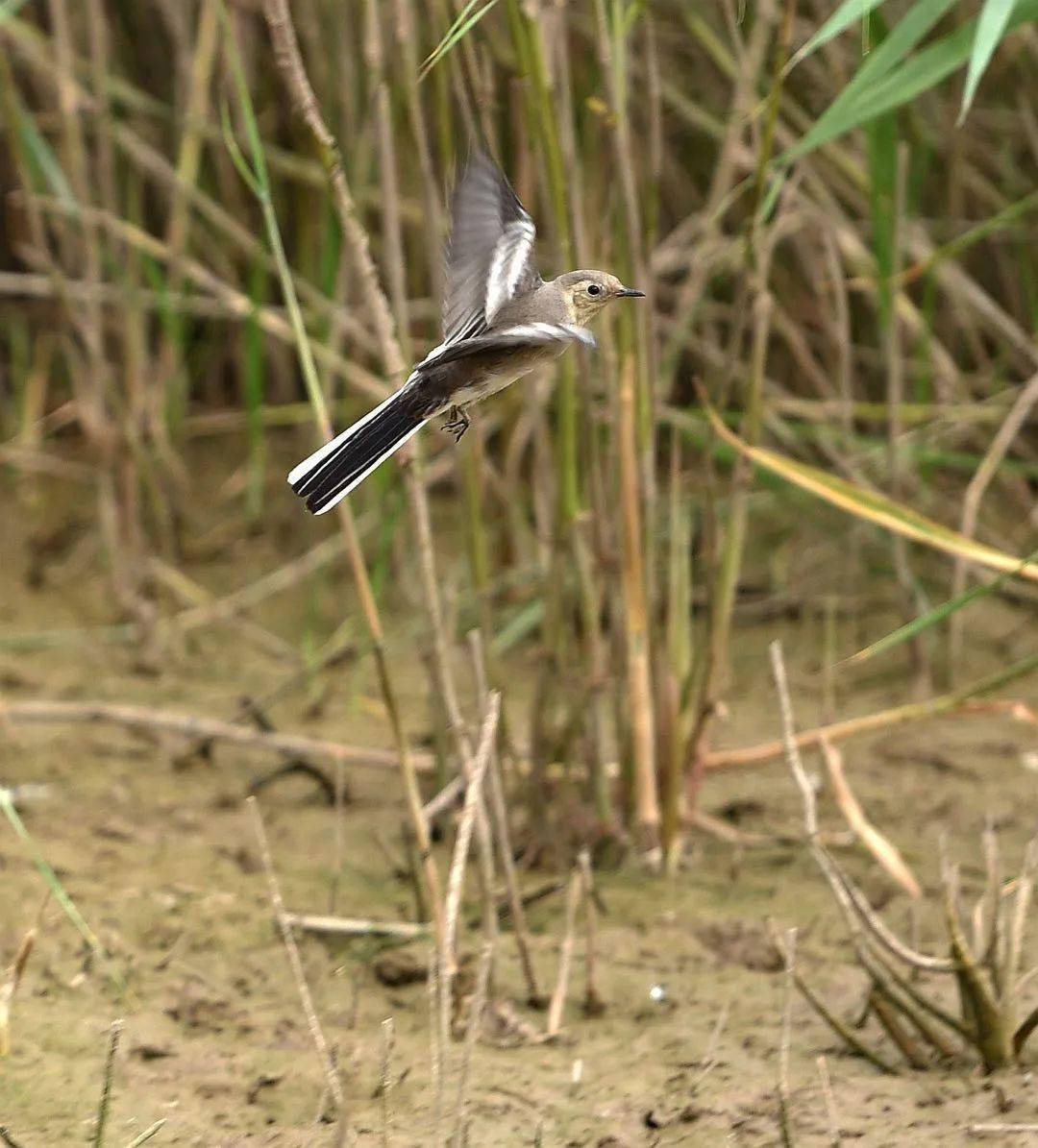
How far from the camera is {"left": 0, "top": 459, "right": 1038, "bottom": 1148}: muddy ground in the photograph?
78.8 inches

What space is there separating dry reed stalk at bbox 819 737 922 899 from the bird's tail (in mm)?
1207

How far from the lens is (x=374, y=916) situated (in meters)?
2.55

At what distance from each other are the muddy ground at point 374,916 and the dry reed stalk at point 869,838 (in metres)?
0.04

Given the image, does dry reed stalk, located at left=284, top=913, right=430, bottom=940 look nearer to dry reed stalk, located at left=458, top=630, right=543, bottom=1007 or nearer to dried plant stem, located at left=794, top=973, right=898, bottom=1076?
dry reed stalk, located at left=458, top=630, right=543, bottom=1007

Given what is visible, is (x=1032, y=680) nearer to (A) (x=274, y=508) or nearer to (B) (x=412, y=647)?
(B) (x=412, y=647)

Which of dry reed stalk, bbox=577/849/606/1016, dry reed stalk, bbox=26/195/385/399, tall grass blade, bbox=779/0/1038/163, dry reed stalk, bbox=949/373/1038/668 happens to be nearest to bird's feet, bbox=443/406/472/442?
tall grass blade, bbox=779/0/1038/163

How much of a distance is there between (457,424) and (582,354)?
→ 66 cm

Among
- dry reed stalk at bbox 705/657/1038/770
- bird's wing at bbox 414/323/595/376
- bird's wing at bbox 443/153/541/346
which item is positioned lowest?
dry reed stalk at bbox 705/657/1038/770

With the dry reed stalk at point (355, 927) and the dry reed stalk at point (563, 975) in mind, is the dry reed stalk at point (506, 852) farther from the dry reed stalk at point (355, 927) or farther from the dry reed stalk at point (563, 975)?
the dry reed stalk at point (355, 927)

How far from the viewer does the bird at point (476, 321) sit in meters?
1.46

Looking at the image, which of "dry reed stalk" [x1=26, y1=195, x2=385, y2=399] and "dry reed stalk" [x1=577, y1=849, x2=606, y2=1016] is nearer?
"dry reed stalk" [x1=577, y1=849, x2=606, y2=1016]

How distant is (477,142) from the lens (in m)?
1.77

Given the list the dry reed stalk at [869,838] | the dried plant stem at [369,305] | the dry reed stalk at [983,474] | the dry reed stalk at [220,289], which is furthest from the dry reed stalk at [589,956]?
the dry reed stalk at [220,289]

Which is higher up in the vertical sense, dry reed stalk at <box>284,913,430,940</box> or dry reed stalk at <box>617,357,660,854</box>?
dry reed stalk at <box>617,357,660,854</box>
